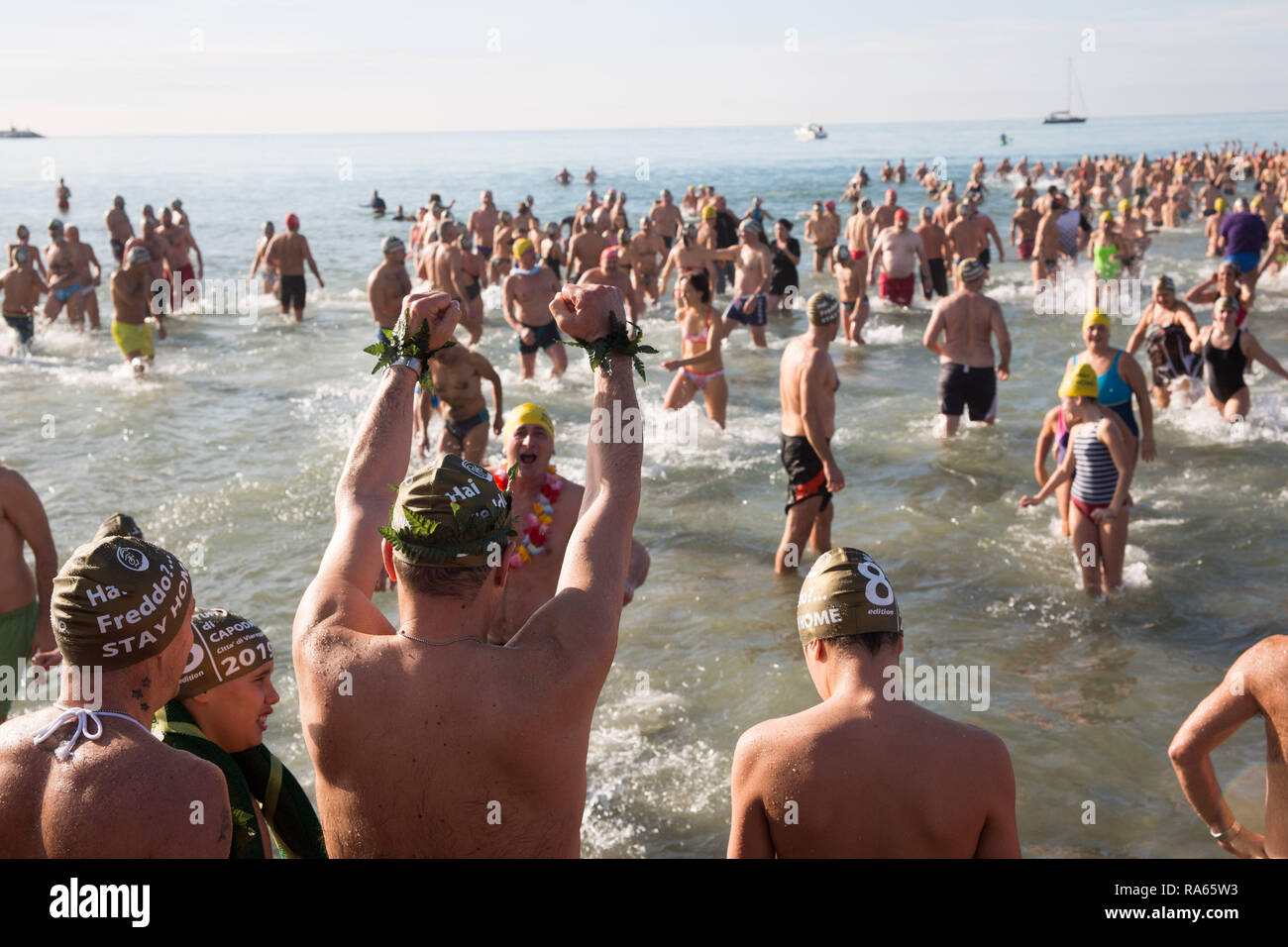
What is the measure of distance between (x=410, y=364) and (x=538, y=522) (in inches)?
102

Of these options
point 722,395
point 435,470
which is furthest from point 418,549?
point 722,395

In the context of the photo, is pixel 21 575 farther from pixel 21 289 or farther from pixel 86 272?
pixel 86 272

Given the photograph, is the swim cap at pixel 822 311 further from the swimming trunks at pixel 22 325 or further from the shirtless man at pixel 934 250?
the swimming trunks at pixel 22 325

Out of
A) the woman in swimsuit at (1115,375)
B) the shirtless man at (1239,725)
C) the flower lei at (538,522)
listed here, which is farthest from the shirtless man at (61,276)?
the shirtless man at (1239,725)

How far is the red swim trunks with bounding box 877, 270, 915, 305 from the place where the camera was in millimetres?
16281

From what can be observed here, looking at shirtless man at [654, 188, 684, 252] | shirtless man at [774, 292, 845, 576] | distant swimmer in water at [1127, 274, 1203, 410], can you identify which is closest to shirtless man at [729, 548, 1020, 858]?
shirtless man at [774, 292, 845, 576]

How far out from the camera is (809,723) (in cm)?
232

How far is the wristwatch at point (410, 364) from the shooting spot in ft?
7.94

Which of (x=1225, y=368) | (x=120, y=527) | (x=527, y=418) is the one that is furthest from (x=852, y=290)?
(x=120, y=527)

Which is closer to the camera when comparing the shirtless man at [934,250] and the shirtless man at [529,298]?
the shirtless man at [529,298]

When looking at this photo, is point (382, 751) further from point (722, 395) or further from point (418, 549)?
point (722, 395)

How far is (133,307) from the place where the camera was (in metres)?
13.4

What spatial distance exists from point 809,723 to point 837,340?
1378 cm

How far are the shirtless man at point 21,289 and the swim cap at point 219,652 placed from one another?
13.9 m
